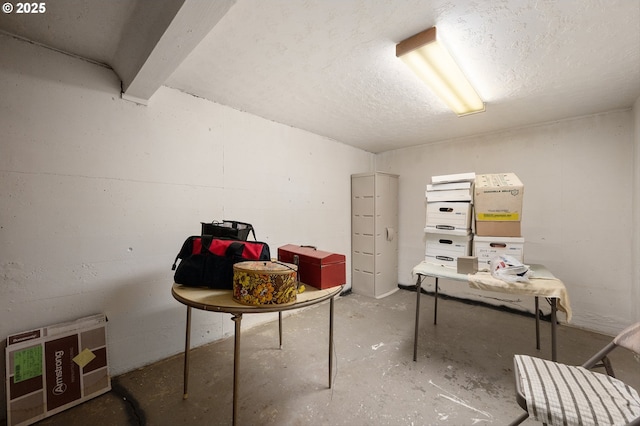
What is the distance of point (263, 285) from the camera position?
4.01ft

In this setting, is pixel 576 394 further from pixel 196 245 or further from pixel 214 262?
pixel 196 245

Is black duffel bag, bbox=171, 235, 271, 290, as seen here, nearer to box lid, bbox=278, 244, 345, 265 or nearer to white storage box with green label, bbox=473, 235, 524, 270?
box lid, bbox=278, 244, 345, 265

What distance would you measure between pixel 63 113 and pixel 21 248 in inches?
35.8

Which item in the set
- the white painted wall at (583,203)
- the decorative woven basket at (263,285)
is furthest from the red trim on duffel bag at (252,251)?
the white painted wall at (583,203)

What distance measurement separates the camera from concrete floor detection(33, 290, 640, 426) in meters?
1.51

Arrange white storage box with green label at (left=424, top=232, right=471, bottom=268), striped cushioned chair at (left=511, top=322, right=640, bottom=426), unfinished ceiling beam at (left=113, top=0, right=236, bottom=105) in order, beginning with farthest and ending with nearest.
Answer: white storage box with green label at (left=424, top=232, right=471, bottom=268)
unfinished ceiling beam at (left=113, top=0, right=236, bottom=105)
striped cushioned chair at (left=511, top=322, right=640, bottom=426)

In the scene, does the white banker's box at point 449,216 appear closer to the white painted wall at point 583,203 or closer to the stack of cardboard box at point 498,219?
the stack of cardboard box at point 498,219

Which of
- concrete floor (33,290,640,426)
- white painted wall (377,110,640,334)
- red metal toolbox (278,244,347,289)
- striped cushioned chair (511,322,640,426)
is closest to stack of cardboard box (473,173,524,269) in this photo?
concrete floor (33,290,640,426)

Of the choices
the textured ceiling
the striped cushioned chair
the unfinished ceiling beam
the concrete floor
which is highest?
the textured ceiling

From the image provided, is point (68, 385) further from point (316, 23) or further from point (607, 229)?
point (607, 229)

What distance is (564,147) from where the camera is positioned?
2.87 m

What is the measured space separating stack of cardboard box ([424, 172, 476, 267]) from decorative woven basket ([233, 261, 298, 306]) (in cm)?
173

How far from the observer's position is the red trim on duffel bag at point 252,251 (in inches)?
60.4

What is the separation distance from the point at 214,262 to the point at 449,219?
2105 mm
